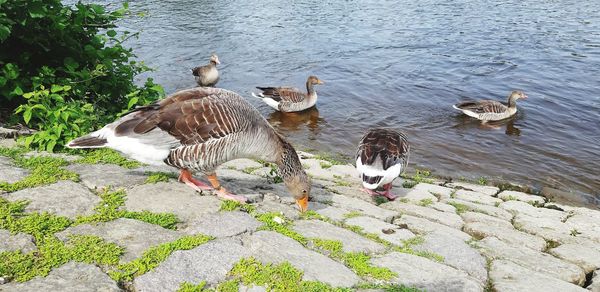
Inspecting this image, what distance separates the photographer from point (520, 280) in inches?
193

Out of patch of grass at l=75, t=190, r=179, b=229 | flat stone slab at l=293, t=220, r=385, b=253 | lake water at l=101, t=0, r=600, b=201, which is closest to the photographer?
patch of grass at l=75, t=190, r=179, b=229

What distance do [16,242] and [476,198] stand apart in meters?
7.03

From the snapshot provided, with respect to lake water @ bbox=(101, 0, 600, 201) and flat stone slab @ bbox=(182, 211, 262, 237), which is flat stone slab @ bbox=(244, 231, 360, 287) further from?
lake water @ bbox=(101, 0, 600, 201)

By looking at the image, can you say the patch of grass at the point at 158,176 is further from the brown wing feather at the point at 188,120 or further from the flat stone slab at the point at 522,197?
the flat stone slab at the point at 522,197

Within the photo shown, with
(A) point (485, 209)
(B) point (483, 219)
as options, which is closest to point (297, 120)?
(A) point (485, 209)

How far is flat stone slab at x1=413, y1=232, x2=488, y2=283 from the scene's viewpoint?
16.4 feet

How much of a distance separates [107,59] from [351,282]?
20.1 feet

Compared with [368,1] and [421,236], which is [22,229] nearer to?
[421,236]

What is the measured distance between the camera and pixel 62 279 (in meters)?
3.61

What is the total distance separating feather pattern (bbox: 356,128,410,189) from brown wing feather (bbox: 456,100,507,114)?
659 cm

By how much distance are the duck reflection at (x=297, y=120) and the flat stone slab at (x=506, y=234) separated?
24.1 feet

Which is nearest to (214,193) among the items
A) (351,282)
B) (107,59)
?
(351,282)

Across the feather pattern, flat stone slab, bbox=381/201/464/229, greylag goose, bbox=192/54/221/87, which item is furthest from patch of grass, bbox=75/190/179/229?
greylag goose, bbox=192/54/221/87

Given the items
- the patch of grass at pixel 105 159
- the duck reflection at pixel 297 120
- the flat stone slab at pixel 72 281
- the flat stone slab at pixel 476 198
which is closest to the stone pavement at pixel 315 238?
the flat stone slab at pixel 72 281
